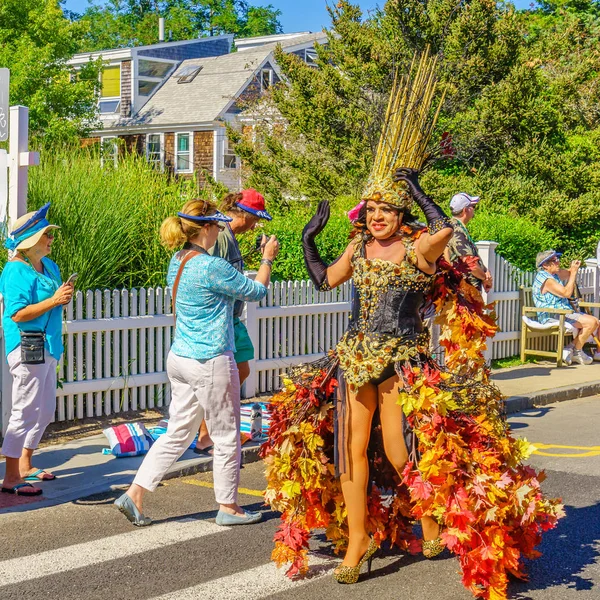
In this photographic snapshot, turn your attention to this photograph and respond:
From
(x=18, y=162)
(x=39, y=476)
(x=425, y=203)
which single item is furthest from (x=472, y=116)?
(x=425, y=203)

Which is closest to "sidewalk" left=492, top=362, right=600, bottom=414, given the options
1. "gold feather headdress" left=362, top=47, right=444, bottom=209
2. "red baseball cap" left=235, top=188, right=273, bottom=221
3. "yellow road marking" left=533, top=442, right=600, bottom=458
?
"yellow road marking" left=533, top=442, right=600, bottom=458

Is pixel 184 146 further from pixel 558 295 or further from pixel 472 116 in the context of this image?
pixel 558 295

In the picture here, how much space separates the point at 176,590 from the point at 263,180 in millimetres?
20147

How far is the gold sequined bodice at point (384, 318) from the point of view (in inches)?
197

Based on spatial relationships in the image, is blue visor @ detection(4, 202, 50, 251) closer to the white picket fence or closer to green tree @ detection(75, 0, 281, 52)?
the white picket fence

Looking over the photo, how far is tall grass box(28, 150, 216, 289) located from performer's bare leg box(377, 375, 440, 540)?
5.33 metres

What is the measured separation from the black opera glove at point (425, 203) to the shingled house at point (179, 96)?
3106cm

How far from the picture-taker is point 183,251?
595cm

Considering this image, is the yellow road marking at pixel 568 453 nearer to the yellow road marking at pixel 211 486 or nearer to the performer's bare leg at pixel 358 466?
the yellow road marking at pixel 211 486

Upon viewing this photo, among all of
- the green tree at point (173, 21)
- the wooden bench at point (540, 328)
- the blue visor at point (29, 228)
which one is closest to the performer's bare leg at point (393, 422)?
the blue visor at point (29, 228)

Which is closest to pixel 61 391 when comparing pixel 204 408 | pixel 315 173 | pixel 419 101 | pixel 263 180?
pixel 204 408

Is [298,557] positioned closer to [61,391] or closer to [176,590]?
[176,590]

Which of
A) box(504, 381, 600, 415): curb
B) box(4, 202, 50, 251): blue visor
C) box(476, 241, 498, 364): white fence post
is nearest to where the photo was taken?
box(4, 202, 50, 251): blue visor

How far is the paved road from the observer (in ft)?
16.0
